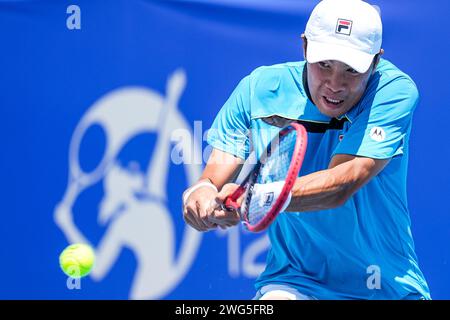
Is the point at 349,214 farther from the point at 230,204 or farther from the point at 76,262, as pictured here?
the point at 76,262

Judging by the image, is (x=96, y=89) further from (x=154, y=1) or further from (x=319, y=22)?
(x=319, y=22)

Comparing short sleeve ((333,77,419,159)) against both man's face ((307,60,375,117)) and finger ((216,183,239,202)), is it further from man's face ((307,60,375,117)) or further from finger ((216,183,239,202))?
finger ((216,183,239,202))

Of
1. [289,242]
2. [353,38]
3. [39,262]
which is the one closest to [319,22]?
[353,38]

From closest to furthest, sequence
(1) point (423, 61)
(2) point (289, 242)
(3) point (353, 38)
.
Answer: (3) point (353, 38)
(2) point (289, 242)
(1) point (423, 61)

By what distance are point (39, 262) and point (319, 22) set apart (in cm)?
263

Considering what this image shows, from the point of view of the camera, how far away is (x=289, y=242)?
12.2 feet

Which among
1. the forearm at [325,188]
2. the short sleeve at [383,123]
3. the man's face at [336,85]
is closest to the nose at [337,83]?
the man's face at [336,85]

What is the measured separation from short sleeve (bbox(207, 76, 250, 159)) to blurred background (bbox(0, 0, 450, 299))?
148cm

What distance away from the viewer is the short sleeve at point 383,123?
3.41 metres

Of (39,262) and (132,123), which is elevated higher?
(132,123)

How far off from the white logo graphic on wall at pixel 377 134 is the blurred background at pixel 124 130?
188cm

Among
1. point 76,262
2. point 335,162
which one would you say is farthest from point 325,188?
point 76,262

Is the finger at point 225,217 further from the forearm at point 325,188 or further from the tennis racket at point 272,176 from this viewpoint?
the forearm at point 325,188

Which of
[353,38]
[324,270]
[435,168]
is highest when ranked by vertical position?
[435,168]
